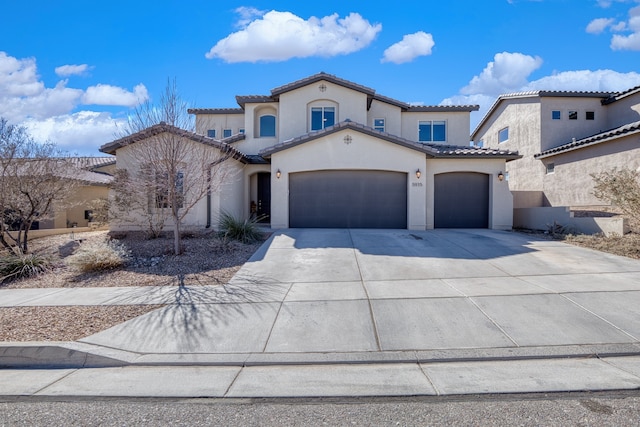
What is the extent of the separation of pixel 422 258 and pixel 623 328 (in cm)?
481

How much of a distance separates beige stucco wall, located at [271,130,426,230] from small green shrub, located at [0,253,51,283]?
7.98m

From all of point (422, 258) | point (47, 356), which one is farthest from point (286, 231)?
point (47, 356)

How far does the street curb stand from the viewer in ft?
15.9

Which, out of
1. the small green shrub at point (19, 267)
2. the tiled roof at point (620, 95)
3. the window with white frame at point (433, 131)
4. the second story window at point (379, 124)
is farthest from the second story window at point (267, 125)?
the tiled roof at point (620, 95)

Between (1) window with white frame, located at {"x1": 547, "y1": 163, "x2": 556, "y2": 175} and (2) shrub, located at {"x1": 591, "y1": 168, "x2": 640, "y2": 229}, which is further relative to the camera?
(1) window with white frame, located at {"x1": 547, "y1": 163, "x2": 556, "y2": 175}

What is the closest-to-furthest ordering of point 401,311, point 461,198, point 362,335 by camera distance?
1. point 362,335
2. point 401,311
3. point 461,198

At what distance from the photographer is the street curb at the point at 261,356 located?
4.84 meters

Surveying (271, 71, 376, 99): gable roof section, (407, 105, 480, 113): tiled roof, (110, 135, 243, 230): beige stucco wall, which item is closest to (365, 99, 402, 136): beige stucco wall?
(407, 105, 480, 113): tiled roof

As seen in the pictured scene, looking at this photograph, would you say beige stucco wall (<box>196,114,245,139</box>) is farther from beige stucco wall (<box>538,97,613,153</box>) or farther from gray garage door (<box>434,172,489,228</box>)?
beige stucco wall (<box>538,97,613,153</box>)

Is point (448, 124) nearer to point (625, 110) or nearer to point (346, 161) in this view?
point (346, 161)

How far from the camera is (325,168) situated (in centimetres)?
1529

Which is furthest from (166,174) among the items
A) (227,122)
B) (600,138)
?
(600,138)

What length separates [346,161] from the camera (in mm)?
15219

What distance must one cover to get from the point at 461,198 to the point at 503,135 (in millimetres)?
11828
